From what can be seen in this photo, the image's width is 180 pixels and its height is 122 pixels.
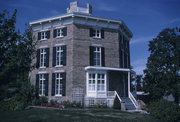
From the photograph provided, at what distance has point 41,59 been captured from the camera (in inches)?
1000

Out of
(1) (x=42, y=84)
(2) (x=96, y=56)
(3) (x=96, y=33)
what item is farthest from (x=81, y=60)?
(1) (x=42, y=84)

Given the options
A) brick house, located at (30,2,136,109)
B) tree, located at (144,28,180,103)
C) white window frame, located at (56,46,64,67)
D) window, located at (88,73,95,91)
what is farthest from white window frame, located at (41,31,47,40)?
tree, located at (144,28,180,103)

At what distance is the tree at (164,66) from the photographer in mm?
27422

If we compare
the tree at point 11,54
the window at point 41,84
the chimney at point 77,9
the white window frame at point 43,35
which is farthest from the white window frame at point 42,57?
the tree at point 11,54

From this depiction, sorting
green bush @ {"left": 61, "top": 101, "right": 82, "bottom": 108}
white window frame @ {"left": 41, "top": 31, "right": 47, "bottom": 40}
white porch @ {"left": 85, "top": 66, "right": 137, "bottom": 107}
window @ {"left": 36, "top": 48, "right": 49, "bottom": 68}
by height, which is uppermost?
white window frame @ {"left": 41, "top": 31, "right": 47, "bottom": 40}

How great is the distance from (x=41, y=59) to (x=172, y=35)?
62.8 ft

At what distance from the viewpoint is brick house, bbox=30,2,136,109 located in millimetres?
22516

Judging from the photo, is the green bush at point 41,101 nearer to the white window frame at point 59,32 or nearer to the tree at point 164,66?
the white window frame at point 59,32

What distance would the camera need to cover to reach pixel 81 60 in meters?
23.2

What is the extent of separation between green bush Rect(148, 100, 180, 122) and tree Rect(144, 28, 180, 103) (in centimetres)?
1177

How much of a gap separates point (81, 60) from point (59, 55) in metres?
2.87

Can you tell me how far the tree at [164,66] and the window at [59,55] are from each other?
12.8 meters

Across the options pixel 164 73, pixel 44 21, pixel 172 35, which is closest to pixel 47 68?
pixel 44 21

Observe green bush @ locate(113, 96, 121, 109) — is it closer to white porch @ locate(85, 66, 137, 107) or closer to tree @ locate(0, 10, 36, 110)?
white porch @ locate(85, 66, 137, 107)
